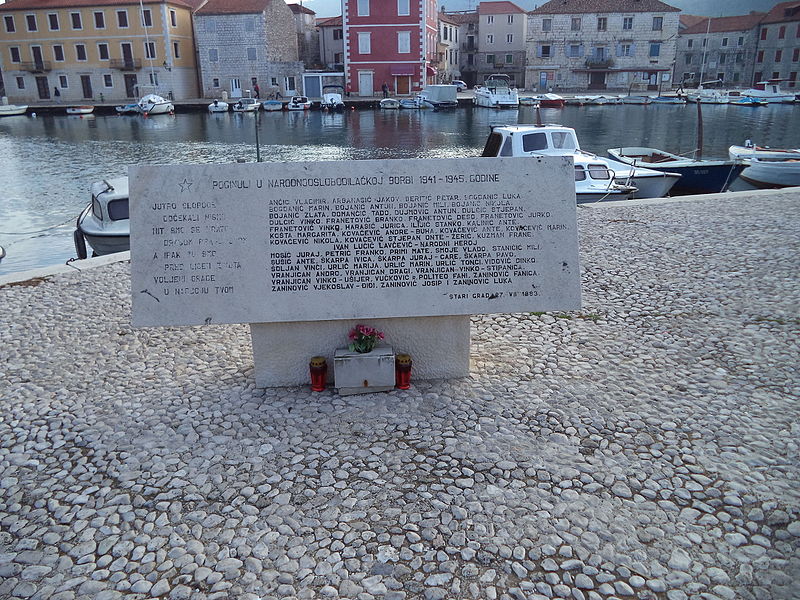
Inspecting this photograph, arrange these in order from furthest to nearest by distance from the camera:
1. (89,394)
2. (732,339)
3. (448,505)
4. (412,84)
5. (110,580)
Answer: (412,84), (732,339), (89,394), (448,505), (110,580)

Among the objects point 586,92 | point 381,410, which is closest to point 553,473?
point 381,410

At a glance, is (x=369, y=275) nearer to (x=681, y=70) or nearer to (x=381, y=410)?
(x=381, y=410)

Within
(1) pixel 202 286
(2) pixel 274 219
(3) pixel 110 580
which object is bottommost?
(3) pixel 110 580

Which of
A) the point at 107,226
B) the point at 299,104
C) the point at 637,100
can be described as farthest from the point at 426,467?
the point at 637,100

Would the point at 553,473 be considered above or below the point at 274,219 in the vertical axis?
below

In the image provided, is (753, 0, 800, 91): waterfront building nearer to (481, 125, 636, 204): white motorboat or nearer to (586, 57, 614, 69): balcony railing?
(586, 57, 614, 69): balcony railing

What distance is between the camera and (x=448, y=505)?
13.5 feet

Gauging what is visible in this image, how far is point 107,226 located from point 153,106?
46753 millimetres

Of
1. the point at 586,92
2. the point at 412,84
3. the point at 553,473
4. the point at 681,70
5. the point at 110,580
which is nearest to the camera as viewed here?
the point at 110,580

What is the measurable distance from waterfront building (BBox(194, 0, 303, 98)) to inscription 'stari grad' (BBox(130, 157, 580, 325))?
6191 centimetres

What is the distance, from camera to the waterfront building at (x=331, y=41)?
7212 cm

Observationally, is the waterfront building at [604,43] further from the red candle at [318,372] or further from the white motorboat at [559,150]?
the red candle at [318,372]

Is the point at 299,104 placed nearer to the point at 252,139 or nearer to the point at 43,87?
the point at 252,139

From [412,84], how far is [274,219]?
61234 mm
